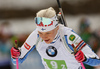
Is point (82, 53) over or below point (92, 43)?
over

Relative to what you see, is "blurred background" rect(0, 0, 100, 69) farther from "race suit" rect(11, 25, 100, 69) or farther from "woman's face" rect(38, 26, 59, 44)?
"woman's face" rect(38, 26, 59, 44)

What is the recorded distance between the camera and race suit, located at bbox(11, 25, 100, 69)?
3107 millimetres

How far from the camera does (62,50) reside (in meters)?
3.20

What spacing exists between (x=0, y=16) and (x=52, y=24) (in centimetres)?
506

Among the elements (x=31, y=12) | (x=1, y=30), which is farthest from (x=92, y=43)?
(x=31, y=12)

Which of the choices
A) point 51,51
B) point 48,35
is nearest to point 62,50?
point 51,51

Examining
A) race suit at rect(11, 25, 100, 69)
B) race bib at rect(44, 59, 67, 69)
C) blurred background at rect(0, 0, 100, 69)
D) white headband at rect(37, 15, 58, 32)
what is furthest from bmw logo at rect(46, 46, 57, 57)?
blurred background at rect(0, 0, 100, 69)

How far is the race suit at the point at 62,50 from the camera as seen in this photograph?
3107 mm

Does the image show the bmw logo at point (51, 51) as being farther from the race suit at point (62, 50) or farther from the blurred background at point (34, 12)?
the blurred background at point (34, 12)

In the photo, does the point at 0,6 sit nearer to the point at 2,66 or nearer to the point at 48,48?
the point at 2,66

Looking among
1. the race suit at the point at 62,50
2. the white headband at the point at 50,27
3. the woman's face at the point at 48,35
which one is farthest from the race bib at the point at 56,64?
the white headband at the point at 50,27

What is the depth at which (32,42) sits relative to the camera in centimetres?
334

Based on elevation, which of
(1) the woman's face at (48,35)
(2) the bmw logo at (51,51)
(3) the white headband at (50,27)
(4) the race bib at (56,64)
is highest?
(3) the white headband at (50,27)

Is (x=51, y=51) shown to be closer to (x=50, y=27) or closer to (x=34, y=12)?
(x=50, y=27)
